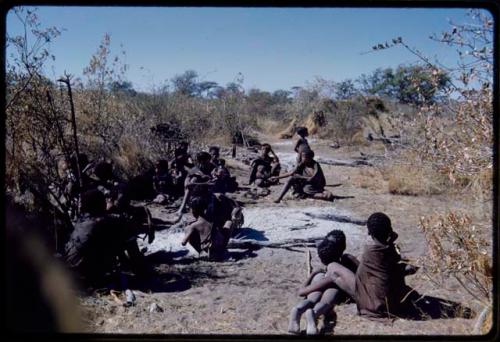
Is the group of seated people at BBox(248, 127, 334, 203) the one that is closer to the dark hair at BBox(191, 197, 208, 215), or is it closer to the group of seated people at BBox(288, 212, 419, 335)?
the dark hair at BBox(191, 197, 208, 215)

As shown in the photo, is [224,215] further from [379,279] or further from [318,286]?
[379,279]

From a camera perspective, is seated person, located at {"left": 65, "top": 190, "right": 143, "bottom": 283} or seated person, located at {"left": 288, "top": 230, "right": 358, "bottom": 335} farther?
seated person, located at {"left": 65, "top": 190, "right": 143, "bottom": 283}

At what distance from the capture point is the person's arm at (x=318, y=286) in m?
4.27

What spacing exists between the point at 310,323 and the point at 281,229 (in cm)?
351

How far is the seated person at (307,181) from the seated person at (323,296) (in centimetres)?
465

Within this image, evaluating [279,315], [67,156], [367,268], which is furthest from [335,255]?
[67,156]

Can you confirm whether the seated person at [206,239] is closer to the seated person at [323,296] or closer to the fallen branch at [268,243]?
the fallen branch at [268,243]

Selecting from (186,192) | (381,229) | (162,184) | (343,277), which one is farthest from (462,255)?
(162,184)

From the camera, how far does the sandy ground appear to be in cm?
378

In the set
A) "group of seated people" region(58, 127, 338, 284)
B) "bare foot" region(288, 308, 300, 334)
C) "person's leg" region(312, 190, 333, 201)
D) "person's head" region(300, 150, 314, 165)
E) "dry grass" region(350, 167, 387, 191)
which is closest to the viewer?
"bare foot" region(288, 308, 300, 334)

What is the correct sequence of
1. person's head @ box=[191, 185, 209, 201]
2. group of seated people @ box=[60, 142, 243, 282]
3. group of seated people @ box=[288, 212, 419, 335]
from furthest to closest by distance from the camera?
person's head @ box=[191, 185, 209, 201], group of seated people @ box=[60, 142, 243, 282], group of seated people @ box=[288, 212, 419, 335]

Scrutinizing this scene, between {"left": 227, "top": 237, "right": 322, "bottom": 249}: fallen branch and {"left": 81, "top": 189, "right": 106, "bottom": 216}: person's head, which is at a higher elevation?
{"left": 81, "top": 189, "right": 106, "bottom": 216}: person's head

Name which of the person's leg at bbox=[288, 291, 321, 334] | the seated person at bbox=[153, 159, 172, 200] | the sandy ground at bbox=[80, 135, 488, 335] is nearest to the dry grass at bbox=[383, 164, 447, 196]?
the sandy ground at bbox=[80, 135, 488, 335]

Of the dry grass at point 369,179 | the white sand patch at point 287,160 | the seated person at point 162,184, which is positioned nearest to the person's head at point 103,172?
the seated person at point 162,184
